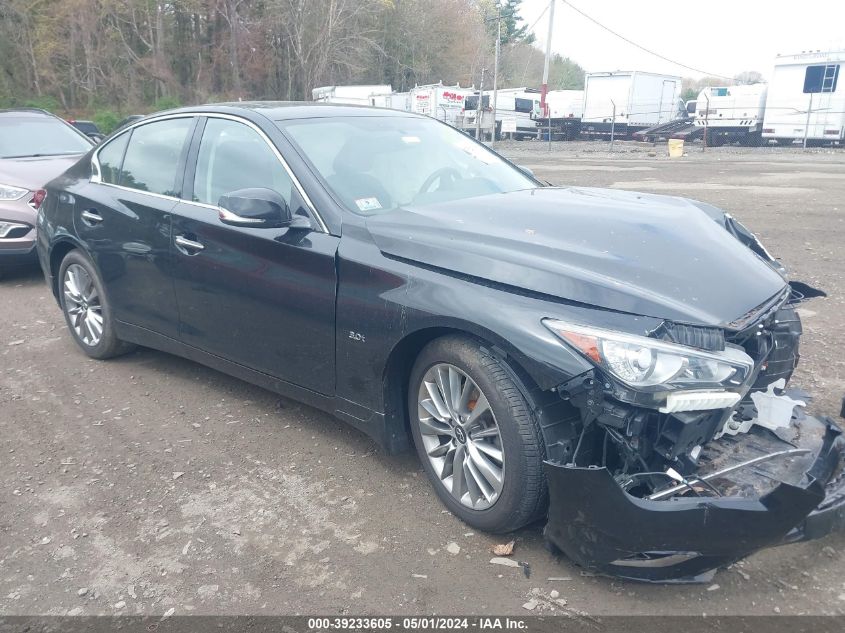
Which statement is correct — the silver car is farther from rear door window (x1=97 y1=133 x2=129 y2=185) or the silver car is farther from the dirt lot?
the dirt lot

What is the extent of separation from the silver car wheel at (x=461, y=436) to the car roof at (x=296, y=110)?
71.6 inches

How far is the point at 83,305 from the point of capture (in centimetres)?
526

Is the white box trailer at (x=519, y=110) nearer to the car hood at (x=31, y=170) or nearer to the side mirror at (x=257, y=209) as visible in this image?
the car hood at (x=31, y=170)

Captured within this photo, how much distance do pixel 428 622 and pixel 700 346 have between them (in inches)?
54.7

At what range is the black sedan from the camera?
8.21 feet

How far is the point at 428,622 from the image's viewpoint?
8.54 ft

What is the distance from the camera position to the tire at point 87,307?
5.02m

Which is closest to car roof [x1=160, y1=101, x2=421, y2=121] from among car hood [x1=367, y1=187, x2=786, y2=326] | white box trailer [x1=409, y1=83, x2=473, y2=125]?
car hood [x1=367, y1=187, x2=786, y2=326]

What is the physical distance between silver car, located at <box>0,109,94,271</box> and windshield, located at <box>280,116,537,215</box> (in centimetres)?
397

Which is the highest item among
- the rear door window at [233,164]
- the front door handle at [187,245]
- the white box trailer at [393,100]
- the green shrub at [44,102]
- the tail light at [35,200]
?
the white box trailer at [393,100]

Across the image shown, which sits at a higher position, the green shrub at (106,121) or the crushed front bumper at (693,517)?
the green shrub at (106,121)

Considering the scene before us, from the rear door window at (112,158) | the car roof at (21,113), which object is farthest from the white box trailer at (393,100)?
the rear door window at (112,158)

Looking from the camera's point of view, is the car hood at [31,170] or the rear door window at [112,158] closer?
the rear door window at [112,158]

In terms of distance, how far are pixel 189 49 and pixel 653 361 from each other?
47.2 m
